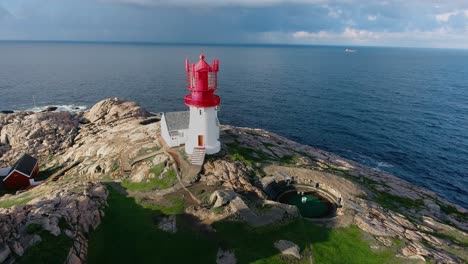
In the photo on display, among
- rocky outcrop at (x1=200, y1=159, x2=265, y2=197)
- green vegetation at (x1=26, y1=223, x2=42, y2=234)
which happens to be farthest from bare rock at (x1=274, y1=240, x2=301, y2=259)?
green vegetation at (x1=26, y1=223, x2=42, y2=234)

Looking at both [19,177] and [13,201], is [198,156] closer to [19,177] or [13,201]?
[13,201]

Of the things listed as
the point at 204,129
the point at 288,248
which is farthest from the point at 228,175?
the point at 288,248

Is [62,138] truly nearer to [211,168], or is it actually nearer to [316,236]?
[211,168]

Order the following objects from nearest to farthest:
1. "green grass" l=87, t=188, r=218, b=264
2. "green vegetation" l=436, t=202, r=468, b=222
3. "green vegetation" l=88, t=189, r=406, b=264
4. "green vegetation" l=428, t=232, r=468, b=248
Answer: "green grass" l=87, t=188, r=218, b=264
"green vegetation" l=88, t=189, r=406, b=264
"green vegetation" l=428, t=232, r=468, b=248
"green vegetation" l=436, t=202, r=468, b=222

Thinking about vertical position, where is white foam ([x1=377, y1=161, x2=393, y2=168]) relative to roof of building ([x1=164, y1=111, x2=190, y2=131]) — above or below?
below

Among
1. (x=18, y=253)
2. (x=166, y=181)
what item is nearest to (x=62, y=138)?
(x=166, y=181)

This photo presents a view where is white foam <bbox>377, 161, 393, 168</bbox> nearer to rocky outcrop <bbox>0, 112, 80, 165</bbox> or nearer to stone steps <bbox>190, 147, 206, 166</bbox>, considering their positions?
stone steps <bbox>190, 147, 206, 166</bbox>
